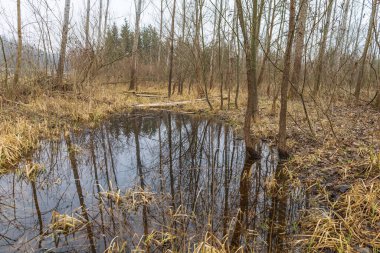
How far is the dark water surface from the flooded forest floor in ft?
1.02

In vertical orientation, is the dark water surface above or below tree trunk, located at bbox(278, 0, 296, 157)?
below

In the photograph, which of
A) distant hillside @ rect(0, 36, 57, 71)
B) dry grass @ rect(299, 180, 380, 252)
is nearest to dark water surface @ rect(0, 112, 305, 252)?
dry grass @ rect(299, 180, 380, 252)

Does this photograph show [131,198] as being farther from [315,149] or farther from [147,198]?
[315,149]

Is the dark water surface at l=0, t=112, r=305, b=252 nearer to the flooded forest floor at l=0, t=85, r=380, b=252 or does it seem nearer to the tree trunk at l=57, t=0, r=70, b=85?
the flooded forest floor at l=0, t=85, r=380, b=252

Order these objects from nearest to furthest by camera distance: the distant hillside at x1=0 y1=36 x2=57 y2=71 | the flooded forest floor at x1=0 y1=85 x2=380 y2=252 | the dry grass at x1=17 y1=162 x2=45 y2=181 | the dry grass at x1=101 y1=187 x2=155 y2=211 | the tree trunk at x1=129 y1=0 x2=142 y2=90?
the flooded forest floor at x1=0 y1=85 x2=380 y2=252 → the dry grass at x1=101 y1=187 x2=155 y2=211 → the dry grass at x1=17 y1=162 x2=45 y2=181 → the distant hillside at x1=0 y1=36 x2=57 y2=71 → the tree trunk at x1=129 y1=0 x2=142 y2=90

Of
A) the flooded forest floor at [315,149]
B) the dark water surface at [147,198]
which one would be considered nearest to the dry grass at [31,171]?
the dark water surface at [147,198]

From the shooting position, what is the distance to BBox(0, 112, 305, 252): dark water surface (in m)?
3.02

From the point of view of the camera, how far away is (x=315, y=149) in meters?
5.67

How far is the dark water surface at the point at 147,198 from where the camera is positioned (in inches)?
119

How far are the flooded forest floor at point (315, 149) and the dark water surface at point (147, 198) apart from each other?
0.31m

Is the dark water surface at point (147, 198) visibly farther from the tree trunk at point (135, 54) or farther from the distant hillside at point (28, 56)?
the tree trunk at point (135, 54)

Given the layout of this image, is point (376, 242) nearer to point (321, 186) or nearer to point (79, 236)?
point (321, 186)

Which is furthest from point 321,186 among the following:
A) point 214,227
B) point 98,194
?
point 98,194

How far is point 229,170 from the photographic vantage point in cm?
527
